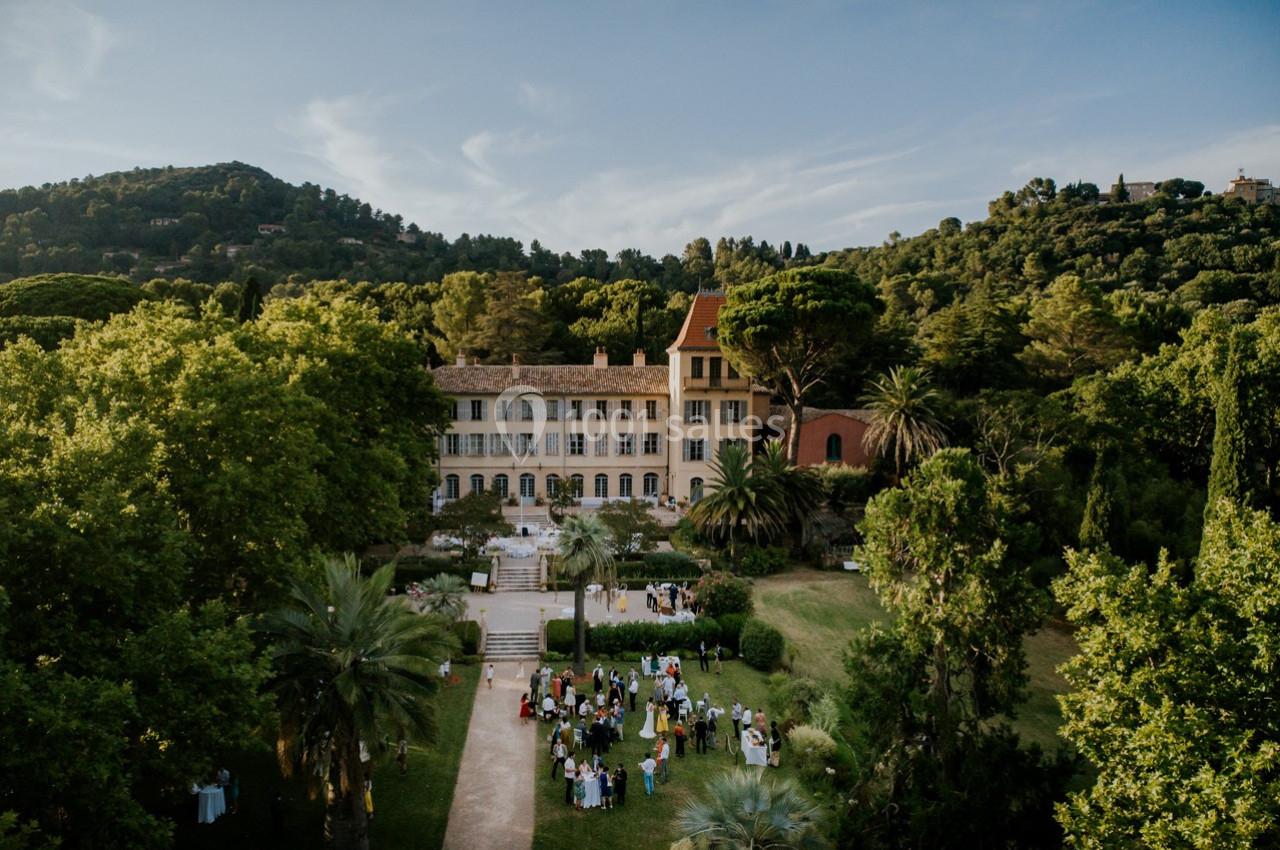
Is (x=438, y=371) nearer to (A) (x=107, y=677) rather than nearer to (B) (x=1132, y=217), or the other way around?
(A) (x=107, y=677)

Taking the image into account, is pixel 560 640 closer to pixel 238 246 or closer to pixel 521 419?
pixel 521 419

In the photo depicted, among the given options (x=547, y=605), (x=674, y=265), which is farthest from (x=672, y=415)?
(x=674, y=265)

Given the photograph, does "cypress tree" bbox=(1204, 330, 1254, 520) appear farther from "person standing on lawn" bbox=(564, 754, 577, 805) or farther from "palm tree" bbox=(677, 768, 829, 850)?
"person standing on lawn" bbox=(564, 754, 577, 805)

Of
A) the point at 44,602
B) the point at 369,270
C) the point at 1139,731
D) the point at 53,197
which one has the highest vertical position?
the point at 53,197

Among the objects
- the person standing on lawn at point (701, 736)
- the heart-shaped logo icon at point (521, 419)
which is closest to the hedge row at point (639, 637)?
the person standing on lawn at point (701, 736)

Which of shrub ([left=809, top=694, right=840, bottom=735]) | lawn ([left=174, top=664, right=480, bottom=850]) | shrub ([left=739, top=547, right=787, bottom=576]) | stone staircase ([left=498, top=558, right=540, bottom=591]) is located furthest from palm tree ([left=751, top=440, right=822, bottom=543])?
lawn ([left=174, top=664, right=480, bottom=850])
